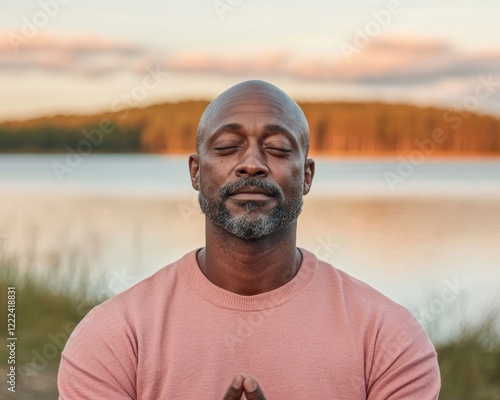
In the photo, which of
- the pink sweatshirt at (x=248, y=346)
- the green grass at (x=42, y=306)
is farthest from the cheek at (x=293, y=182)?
the green grass at (x=42, y=306)

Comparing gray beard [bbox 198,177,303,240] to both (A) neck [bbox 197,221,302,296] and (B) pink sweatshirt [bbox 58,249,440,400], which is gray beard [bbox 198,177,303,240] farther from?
(B) pink sweatshirt [bbox 58,249,440,400]

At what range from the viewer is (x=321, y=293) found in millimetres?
3752

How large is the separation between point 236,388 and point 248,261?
0.62 meters

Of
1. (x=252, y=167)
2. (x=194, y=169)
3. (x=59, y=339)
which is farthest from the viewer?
(x=59, y=339)

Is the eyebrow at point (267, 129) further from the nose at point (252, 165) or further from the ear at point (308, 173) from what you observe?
the ear at point (308, 173)

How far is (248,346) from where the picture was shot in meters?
3.59

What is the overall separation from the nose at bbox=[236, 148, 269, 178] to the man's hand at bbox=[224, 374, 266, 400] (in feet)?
2.52

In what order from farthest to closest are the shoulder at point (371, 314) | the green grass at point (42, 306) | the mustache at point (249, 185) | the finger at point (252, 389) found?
the green grass at point (42, 306) < the shoulder at point (371, 314) < the mustache at point (249, 185) < the finger at point (252, 389)

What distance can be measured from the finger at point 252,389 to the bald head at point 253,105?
3.33ft

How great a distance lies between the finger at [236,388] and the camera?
323 centimetres

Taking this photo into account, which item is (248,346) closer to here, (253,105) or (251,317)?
(251,317)

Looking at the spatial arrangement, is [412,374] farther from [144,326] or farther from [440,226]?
[440,226]

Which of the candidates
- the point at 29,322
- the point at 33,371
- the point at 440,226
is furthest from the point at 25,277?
the point at 440,226

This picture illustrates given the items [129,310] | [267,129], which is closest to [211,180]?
[267,129]
